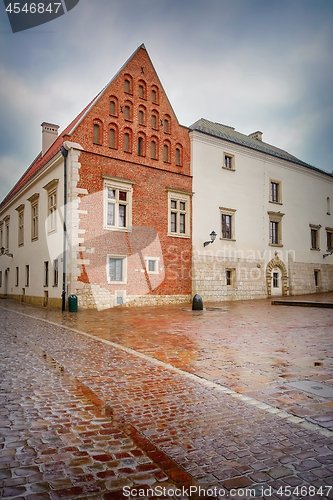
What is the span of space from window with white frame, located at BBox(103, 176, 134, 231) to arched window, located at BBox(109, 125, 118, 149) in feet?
6.43

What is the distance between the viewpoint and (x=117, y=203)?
2006cm

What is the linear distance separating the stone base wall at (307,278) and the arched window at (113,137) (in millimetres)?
17160

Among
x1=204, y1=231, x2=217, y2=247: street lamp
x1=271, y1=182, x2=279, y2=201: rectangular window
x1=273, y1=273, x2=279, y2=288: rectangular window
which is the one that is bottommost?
x1=273, y1=273, x2=279, y2=288: rectangular window

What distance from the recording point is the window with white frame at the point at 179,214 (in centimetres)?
2250

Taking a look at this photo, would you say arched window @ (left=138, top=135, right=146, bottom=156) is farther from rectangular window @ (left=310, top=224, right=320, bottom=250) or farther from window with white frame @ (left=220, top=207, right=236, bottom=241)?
rectangular window @ (left=310, top=224, right=320, bottom=250)

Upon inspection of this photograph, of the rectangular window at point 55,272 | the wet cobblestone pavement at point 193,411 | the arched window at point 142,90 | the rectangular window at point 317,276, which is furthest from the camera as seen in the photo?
the rectangular window at point 317,276

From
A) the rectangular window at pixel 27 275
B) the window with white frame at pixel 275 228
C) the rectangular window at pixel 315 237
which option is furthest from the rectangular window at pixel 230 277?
the rectangular window at pixel 27 275

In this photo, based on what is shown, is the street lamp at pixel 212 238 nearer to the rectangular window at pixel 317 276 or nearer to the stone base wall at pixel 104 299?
the stone base wall at pixel 104 299

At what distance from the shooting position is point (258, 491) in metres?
2.49

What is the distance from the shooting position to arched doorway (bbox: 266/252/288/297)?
91.8ft

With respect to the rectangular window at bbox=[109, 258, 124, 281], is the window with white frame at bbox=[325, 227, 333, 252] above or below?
above

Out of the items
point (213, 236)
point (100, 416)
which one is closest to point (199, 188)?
point (213, 236)

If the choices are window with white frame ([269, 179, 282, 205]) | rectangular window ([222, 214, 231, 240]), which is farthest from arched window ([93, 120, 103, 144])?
window with white frame ([269, 179, 282, 205])

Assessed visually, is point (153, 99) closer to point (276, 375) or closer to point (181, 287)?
point (181, 287)
